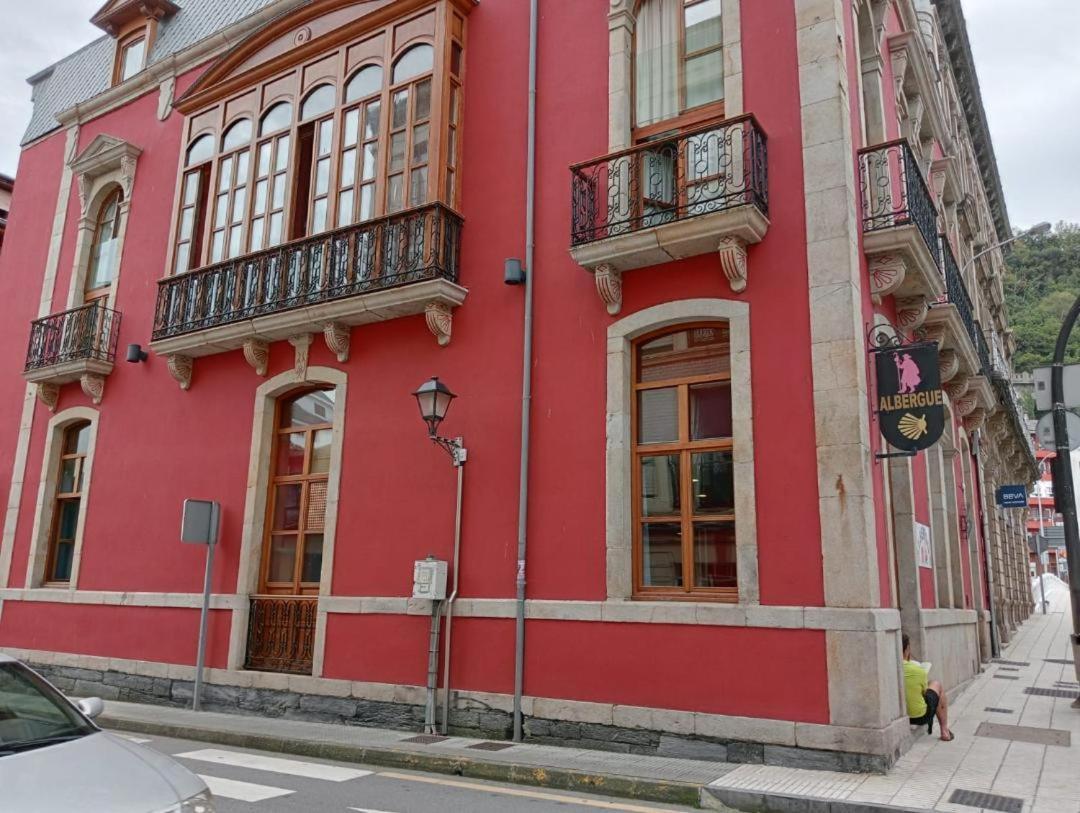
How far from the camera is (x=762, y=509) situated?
8336 millimetres

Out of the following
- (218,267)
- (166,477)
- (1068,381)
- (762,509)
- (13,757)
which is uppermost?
(218,267)

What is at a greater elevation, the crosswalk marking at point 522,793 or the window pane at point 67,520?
the window pane at point 67,520

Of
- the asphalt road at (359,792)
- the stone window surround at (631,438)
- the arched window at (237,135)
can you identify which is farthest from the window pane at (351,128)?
the asphalt road at (359,792)

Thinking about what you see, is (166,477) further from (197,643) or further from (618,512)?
(618,512)

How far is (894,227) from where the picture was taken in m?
8.76

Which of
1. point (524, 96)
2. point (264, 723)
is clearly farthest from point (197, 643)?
point (524, 96)

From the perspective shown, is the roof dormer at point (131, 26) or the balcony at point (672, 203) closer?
the balcony at point (672, 203)

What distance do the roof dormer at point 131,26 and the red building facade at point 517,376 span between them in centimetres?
52

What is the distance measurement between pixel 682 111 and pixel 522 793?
752cm

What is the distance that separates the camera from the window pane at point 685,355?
30.2 ft

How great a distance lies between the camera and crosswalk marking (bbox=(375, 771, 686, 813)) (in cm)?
666

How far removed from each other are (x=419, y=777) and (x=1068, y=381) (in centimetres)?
1025

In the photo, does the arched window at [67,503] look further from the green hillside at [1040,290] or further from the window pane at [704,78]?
the green hillside at [1040,290]

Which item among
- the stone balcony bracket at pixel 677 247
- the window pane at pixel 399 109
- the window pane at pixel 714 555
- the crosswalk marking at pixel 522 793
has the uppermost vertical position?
the window pane at pixel 399 109
